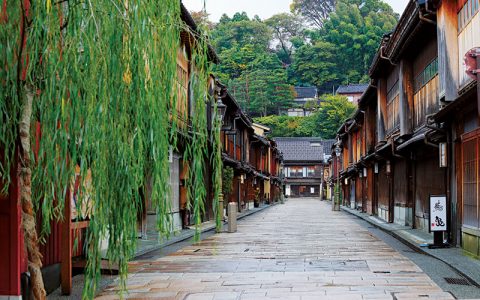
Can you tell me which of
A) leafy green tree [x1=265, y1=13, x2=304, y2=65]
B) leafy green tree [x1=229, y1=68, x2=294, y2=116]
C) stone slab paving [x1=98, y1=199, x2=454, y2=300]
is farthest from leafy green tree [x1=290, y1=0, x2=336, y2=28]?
stone slab paving [x1=98, y1=199, x2=454, y2=300]

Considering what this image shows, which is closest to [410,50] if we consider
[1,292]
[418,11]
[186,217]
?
[418,11]

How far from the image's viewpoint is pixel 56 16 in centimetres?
641

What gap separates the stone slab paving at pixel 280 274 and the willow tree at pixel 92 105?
4.02 metres

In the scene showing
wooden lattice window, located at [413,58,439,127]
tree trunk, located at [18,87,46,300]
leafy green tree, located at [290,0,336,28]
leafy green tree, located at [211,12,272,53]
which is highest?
leafy green tree, located at [290,0,336,28]

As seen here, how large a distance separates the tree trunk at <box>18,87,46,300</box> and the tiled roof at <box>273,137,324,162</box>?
99.2 m

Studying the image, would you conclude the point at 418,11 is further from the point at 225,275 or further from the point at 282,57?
the point at 282,57

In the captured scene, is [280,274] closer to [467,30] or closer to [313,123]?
[467,30]

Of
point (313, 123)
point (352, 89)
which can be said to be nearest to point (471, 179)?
point (352, 89)

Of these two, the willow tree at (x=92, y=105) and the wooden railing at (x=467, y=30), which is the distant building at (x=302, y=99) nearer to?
the wooden railing at (x=467, y=30)

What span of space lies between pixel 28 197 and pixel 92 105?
1162mm

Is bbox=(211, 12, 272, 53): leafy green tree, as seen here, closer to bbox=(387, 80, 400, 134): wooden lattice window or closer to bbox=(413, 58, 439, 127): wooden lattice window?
bbox=(387, 80, 400, 134): wooden lattice window

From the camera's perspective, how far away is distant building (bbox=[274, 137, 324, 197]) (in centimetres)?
10625

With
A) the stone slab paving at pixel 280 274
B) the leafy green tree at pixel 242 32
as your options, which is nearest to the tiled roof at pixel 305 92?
the leafy green tree at pixel 242 32

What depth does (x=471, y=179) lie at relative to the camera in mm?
15344
